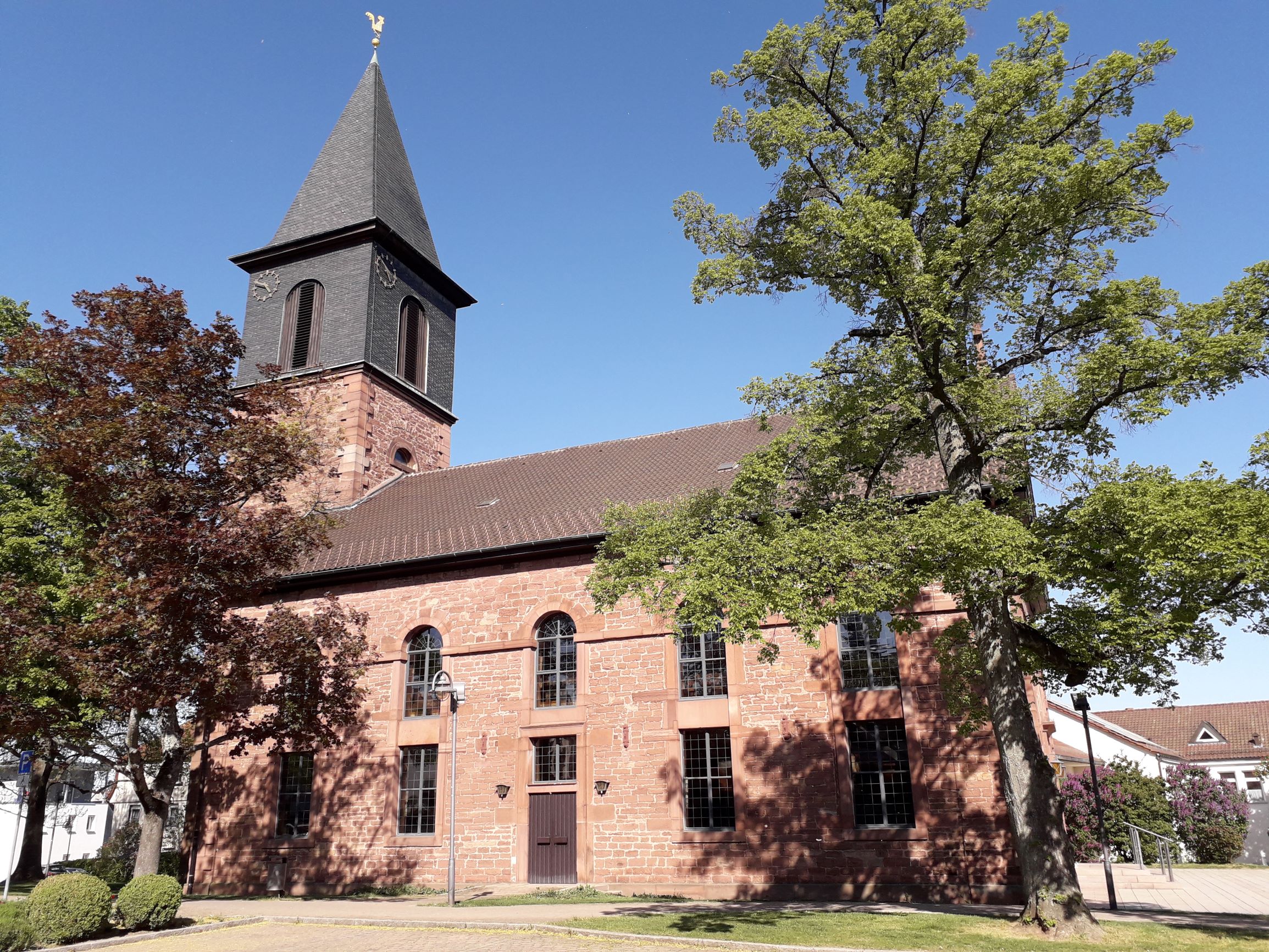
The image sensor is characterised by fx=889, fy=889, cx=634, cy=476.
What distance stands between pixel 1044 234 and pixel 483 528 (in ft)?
46.4

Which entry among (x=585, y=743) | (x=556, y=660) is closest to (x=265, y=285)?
(x=556, y=660)

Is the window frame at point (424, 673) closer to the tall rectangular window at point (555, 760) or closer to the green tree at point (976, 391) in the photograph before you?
the tall rectangular window at point (555, 760)

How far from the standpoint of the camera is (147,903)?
1227cm

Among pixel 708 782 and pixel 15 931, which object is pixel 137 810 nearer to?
pixel 708 782

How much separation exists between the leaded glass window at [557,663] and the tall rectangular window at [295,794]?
20.7 ft

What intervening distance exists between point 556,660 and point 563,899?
199 inches

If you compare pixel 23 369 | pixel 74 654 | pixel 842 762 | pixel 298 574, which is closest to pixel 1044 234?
pixel 842 762

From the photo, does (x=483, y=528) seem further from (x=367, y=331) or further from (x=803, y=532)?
(x=803, y=532)

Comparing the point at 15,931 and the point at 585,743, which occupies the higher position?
the point at 585,743

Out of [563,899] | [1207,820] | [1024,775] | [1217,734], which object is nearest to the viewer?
[1024,775]

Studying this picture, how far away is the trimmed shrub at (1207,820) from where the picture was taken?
2502 cm

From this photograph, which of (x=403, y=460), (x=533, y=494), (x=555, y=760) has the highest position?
(x=403, y=460)

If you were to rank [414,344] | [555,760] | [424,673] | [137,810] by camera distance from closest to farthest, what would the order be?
[555,760] < [424,673] < [414,344] < [137,810]

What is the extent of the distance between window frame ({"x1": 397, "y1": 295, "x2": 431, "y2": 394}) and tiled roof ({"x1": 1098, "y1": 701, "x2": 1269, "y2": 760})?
4367 centimetres
